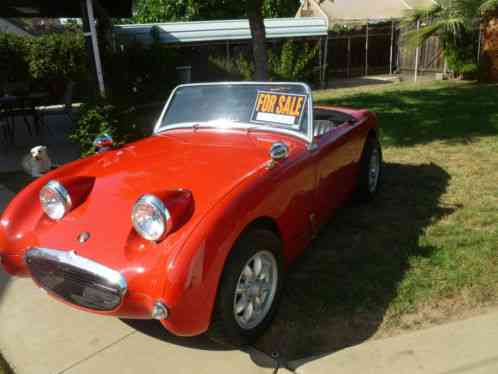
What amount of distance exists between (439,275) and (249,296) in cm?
155

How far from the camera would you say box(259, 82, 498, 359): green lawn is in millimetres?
2898

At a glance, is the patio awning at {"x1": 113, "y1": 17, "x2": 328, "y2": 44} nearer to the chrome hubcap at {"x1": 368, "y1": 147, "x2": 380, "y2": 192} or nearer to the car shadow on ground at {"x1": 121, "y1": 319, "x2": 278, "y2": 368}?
the chrome hubcap at {"x1": 368, "y1": 147, "x2": 380, "y2": 192}

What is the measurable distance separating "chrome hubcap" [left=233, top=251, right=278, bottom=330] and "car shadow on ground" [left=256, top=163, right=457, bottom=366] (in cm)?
17

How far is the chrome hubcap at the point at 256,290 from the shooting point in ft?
8.72

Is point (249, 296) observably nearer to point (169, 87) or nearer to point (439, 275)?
point (439, 275)

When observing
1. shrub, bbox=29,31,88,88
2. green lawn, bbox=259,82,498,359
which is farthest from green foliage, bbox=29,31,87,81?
green lawn, bbox=259,82,498,359

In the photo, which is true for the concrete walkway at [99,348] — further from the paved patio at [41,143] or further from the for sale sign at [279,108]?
the paved patio at [41,143]

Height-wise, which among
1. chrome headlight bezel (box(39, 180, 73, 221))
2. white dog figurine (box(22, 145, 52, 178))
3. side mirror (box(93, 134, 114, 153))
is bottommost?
white dog figurine (box(22, 145, 52, 178))

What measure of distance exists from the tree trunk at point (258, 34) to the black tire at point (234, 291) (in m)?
6.39

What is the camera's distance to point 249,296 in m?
2.72

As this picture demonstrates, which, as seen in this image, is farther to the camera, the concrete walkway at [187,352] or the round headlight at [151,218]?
the concrete walkway at [187,352]

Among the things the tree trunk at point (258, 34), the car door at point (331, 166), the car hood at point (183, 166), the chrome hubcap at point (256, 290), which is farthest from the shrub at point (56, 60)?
the chrome hubcap at point (256, 290)

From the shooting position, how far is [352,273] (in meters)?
3.49

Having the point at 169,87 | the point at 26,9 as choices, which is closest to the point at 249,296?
the point at 26,9
